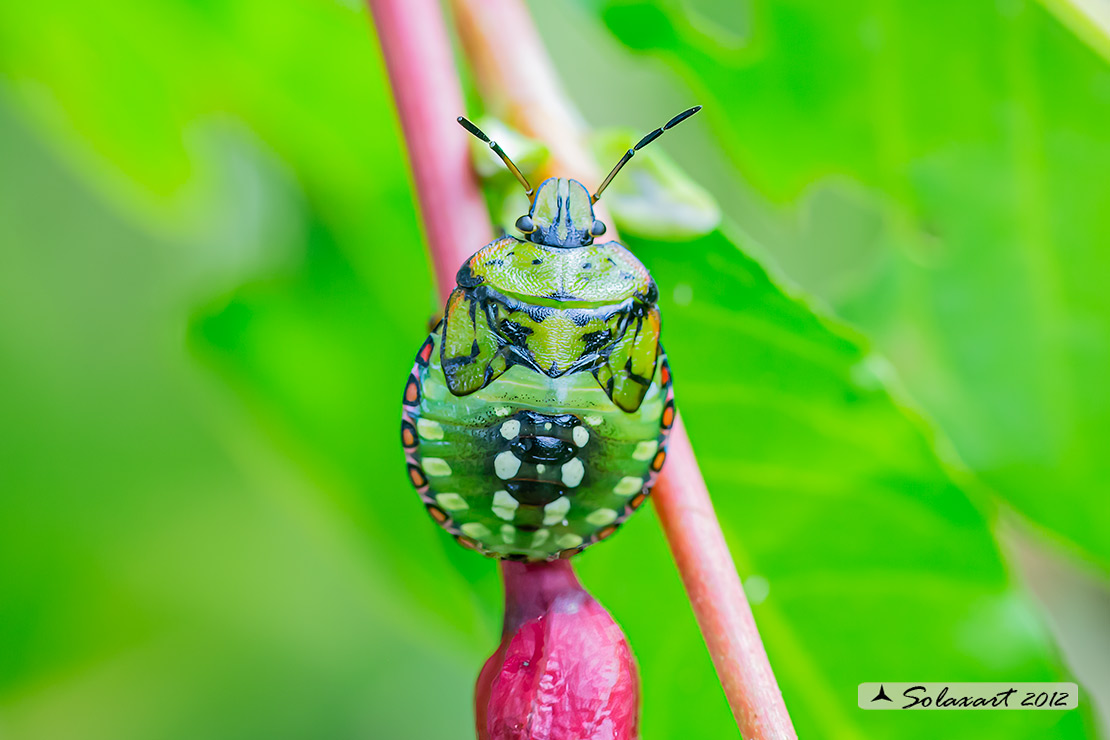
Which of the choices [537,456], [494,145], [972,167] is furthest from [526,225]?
[972,167]

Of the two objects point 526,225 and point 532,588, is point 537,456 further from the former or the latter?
point 526,225

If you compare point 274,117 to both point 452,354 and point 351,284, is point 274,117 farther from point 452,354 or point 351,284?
point 452,354

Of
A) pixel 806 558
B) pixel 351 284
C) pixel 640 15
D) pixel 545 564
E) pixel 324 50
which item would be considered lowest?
pixel 545 564

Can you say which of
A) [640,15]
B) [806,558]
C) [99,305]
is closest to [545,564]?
[806,558]

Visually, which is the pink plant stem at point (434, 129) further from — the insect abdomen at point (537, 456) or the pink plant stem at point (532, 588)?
the pink plant stem at point (532, 588)

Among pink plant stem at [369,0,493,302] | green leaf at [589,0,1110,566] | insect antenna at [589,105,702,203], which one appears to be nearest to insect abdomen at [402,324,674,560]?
pink plant stem at [369,0,493,302]

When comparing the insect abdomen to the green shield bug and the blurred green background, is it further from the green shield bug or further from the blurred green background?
the blurred green background

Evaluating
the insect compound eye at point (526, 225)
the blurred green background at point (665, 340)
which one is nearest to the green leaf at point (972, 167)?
the blurred green background at point (665, 340)
